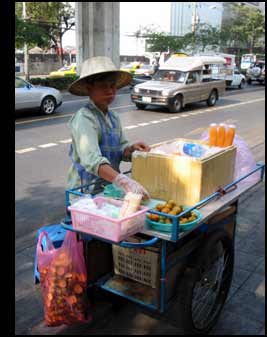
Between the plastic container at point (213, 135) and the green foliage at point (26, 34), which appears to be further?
the green foliage at point (26, 34)

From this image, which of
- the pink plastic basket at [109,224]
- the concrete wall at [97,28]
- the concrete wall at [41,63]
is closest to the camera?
the pink plastic basket at [109,224]

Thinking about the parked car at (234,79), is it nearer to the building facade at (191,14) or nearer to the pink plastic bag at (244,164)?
the pink plastic bag at (244,164)

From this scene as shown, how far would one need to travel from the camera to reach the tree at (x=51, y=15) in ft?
116

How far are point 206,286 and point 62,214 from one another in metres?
2.66

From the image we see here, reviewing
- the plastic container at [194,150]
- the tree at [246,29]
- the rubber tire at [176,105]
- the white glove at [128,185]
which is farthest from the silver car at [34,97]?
the tree at [246,29]

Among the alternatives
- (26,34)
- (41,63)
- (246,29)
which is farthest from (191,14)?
(26,34)

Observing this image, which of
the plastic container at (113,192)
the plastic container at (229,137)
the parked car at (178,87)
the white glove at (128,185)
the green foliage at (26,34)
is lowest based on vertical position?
the plastic container at (113,192)

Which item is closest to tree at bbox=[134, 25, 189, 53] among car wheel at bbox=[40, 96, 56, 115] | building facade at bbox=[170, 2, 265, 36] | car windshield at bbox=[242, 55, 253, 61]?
car windshield at bbox=[242, 55, 253, 61]

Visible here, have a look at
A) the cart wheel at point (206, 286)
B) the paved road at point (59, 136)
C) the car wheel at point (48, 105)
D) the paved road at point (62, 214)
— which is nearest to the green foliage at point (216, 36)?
the paved road at point (59, 136)

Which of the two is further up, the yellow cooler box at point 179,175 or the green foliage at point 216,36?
the green foliage at point 216,36

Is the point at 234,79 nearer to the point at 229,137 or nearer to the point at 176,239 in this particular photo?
the point at 229,137

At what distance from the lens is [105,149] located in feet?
8.39

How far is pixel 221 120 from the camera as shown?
42.3 ft

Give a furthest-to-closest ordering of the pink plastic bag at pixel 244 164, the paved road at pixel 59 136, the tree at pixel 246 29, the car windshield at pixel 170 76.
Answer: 1. the tree at pixel 246 29
2. the car windshield at pixel 170 76
3. the paved road at pixel 59 136
4. the pink plastic bag at pixel 244 164
